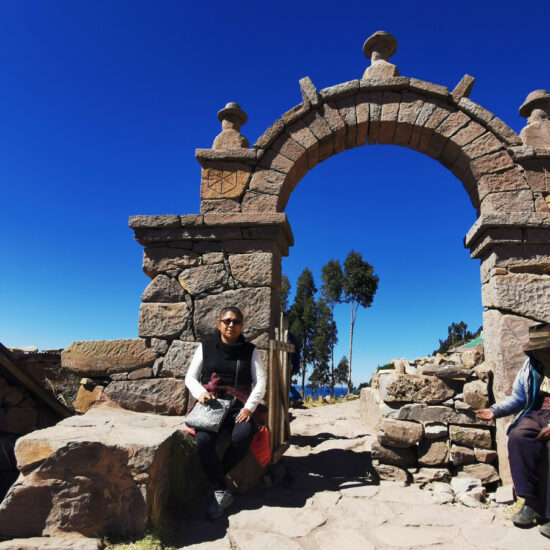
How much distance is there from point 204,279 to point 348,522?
8.43 ft

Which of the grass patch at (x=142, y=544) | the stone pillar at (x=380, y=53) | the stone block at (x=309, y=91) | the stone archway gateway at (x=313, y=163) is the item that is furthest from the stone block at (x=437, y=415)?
the stone pillar at (x=380, y=53)

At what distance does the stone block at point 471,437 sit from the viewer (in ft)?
13.2

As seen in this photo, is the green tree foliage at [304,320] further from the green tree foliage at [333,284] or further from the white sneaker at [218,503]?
the white sneaker at [218,503]

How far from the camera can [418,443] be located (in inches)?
163

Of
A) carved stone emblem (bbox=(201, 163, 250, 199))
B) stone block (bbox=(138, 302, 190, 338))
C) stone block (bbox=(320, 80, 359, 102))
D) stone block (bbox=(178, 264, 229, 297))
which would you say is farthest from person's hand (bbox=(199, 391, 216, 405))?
stone block (bbox=(320, 80, 359, 102))

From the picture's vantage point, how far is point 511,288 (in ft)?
13.3

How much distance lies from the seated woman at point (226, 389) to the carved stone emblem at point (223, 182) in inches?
63.3

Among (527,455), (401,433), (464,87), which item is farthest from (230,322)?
(464,87)

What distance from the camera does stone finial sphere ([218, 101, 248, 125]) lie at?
15.6ft

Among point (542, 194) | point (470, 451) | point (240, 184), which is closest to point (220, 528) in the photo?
point (470, 451)

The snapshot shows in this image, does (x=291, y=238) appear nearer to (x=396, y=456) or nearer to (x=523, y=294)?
(x=523, y=294)

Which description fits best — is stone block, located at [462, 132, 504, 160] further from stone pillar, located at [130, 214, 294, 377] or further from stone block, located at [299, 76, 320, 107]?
stone pillar, located at [130, 214, 294, 377]

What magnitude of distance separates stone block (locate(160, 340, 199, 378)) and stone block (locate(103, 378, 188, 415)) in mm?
70

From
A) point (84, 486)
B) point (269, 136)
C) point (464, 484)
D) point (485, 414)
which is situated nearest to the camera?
point (84, 486)
